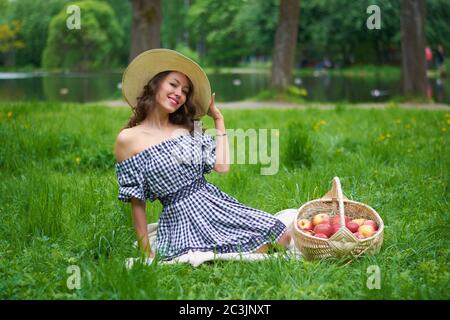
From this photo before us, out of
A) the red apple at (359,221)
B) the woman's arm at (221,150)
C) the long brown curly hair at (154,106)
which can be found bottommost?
the red apple at (359,221)

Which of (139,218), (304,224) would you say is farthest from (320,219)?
(139,218)

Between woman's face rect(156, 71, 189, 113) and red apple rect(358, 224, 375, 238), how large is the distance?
1.25m

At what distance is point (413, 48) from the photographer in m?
11.8

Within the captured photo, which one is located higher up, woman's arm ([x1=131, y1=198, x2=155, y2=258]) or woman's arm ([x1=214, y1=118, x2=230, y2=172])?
woman's arm ([x1=214, y1=118, x2=230, y2=172])

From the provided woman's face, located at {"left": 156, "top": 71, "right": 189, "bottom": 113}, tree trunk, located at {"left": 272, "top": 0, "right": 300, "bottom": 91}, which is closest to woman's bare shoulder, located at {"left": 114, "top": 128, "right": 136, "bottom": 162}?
woman's face, located at {"left": 156, "top": 71, "right": 189, "bottom": 113}

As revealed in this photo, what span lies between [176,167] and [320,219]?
881 mm

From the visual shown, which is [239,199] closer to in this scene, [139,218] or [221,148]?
[221,148]

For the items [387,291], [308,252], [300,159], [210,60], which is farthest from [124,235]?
[210,60]

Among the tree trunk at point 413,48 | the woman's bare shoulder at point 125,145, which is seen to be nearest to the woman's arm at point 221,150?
the woman's bare shoulder at point 125,145

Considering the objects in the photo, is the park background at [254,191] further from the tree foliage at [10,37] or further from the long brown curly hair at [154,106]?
the tree foliage at [10,37]

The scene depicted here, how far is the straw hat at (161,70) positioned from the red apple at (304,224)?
34.5 inches

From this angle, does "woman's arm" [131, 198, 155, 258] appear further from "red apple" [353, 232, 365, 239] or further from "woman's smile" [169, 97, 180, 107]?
"red apple" [353, 232, 365, 239]

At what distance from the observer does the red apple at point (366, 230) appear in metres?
3.09

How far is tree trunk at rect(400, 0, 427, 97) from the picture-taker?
11523 mm
